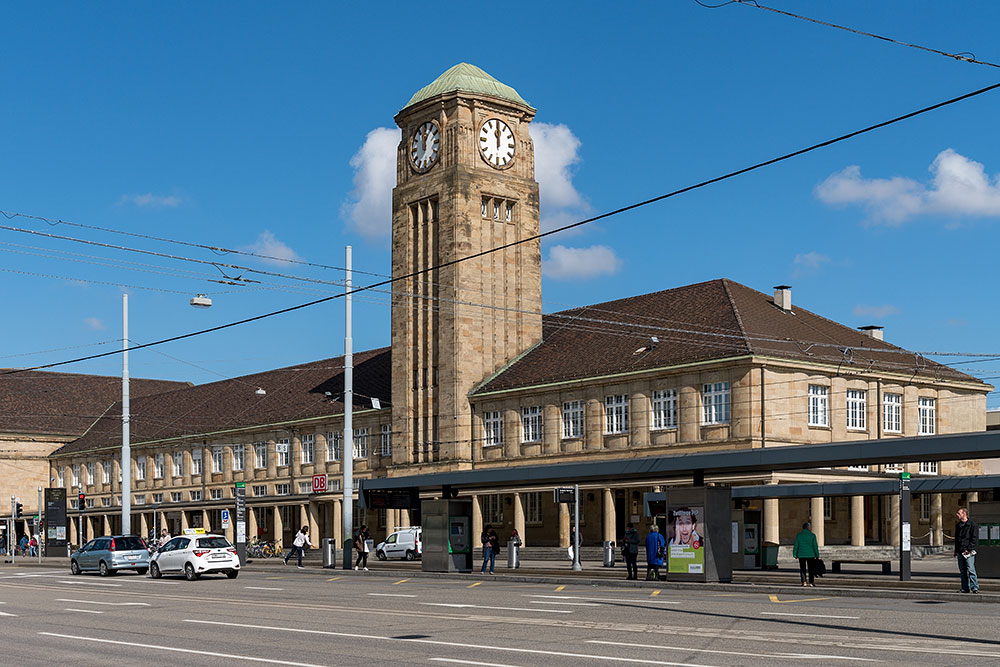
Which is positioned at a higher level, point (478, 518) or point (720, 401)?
point (720, 401)

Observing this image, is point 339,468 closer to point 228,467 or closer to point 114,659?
point 228,467

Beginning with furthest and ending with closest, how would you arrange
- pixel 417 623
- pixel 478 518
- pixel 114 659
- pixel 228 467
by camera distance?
pixel 228 467
pixel 478 518
pixel 417 623
pixel 114 659

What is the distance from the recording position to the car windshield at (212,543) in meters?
42.1

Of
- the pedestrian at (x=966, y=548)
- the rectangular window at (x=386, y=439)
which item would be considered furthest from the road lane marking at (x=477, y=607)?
the rectangular window at (x=386, y=439)

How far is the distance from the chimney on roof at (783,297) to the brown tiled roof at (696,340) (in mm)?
407

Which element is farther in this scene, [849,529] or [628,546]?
[849,529]

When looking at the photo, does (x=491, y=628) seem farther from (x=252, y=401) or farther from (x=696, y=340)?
(x=252, y=401)

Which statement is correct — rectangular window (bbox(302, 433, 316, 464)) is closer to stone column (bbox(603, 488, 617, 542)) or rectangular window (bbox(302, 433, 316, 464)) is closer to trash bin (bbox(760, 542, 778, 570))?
stone column (bbox(603, 488, 617, 542))

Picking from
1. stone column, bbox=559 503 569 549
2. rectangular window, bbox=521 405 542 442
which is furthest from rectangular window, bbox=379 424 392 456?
stone column, bbox=559 503 569 549

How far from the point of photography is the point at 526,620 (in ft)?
71.8

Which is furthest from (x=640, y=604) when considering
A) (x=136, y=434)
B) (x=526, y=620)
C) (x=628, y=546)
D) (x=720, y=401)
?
(x=136, y=434)

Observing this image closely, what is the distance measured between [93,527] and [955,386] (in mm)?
67549

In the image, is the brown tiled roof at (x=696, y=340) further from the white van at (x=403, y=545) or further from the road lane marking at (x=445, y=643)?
the road lane marking at (x=445, y=643)

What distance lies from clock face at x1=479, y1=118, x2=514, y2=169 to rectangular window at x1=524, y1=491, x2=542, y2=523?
1893 centimetres
